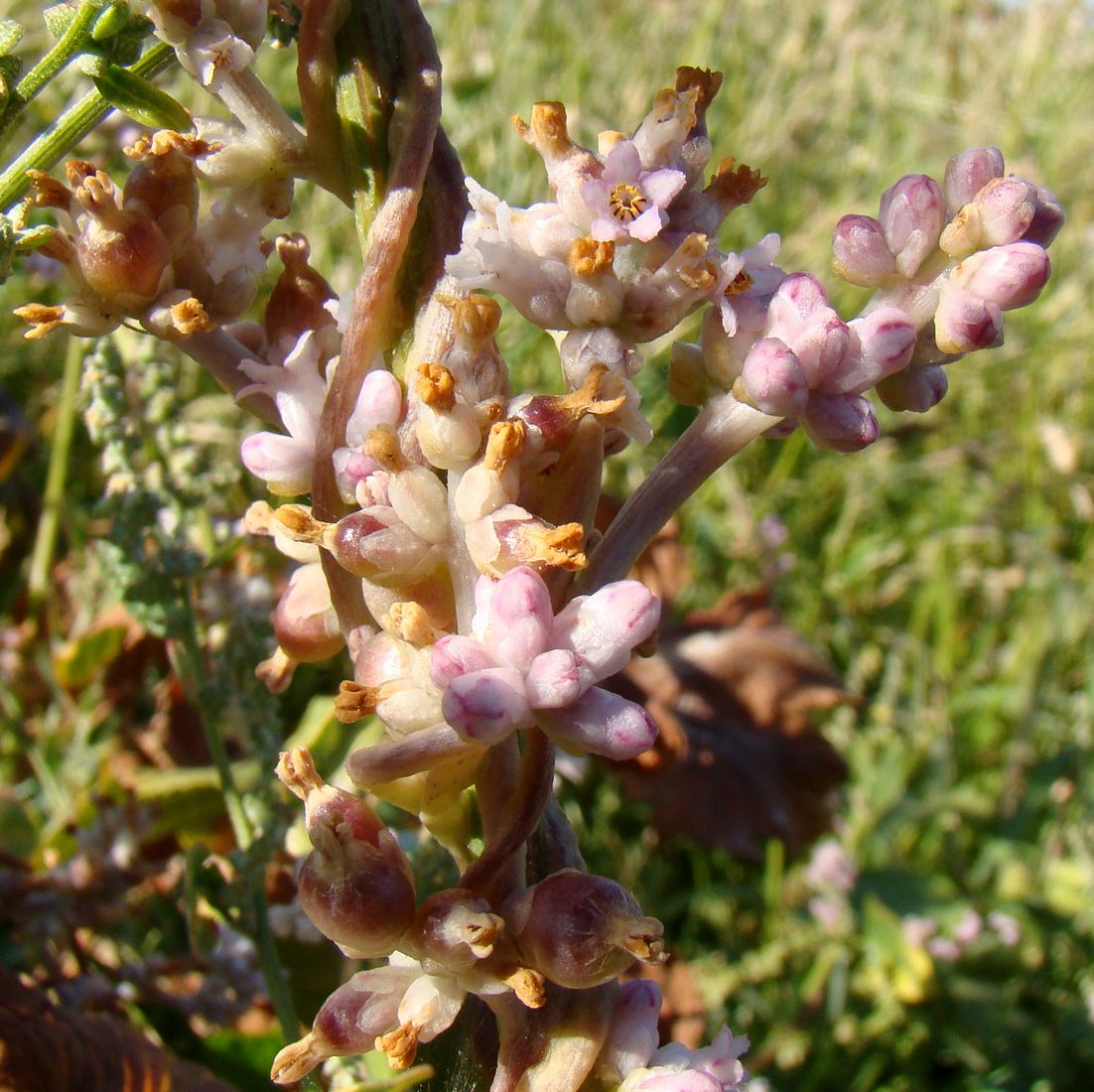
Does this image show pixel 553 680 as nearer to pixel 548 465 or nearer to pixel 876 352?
pixel 548 465

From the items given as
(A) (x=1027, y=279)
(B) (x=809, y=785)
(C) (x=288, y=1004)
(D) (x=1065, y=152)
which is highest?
(A) (x=1027, y=279)

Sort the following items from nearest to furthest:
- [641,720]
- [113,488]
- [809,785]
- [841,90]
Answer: [641,720]
[113,488]
[809,785]
[841,90]

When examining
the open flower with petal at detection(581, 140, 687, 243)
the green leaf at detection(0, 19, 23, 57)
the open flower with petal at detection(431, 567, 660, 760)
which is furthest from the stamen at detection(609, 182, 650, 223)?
the green leaf at detection(0, 19, 23, 57)

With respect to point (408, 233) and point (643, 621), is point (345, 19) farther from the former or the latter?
point (643, 621)

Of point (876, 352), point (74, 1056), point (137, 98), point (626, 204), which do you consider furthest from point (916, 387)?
point (74, 1056)

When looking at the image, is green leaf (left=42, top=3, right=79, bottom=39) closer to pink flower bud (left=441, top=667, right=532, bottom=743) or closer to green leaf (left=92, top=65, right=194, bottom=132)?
green leaf (left=92, top=65, right=194, bottom=132)

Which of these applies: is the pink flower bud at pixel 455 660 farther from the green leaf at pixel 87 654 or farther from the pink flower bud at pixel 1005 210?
the green leaf at pixel 87 654

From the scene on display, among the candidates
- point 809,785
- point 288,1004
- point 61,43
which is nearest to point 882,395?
point 61,43
